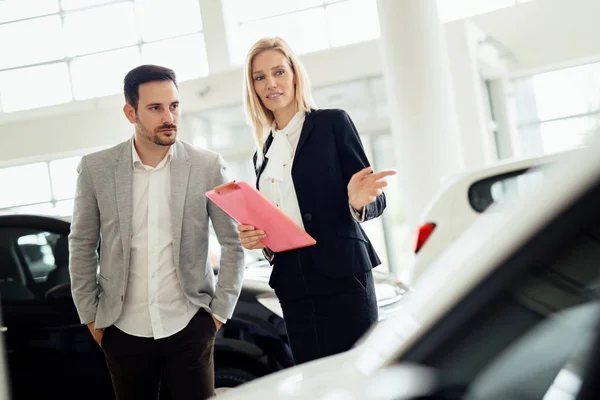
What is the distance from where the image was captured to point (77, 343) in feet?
12.5

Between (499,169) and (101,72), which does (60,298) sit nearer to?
(499,169)

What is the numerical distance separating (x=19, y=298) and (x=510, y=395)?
328 cm

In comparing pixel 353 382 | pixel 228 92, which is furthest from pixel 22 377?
pixel 228 92

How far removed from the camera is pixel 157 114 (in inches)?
119

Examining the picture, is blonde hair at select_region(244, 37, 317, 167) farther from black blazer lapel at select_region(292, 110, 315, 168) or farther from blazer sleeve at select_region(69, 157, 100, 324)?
blazer sleeve at select_region(69, 157, 100, 324)

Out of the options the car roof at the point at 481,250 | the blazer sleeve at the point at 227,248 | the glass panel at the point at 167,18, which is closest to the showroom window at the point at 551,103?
the glass panel at the point at 167,18

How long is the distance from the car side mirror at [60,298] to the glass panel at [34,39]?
40.9 feet

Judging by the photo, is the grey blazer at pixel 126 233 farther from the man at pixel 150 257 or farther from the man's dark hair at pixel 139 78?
the man's dark hair at pixel 139 78

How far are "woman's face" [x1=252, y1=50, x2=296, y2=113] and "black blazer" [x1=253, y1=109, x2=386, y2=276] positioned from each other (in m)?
0.14

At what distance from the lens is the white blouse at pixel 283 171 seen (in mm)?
2773

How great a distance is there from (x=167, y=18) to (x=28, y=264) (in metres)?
11.7

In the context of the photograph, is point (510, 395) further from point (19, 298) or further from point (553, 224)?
point (19, 298)

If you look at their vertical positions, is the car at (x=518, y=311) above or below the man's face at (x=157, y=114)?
below

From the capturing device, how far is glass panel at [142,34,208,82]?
14641mm
